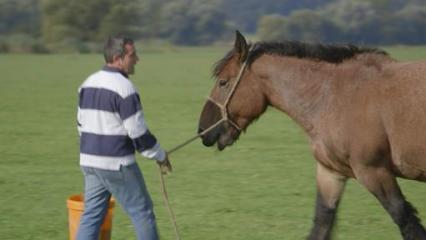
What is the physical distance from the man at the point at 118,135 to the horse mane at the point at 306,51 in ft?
3.74

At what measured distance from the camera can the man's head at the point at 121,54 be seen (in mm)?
6426

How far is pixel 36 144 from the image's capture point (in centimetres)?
1709

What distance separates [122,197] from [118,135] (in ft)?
1.55

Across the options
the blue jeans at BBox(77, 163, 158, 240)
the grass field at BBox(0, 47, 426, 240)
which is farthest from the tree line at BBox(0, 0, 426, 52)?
the blue jeans at BBox(77, 163, 158, 240)

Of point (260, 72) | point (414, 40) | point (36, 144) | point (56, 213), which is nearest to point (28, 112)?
point (36, 144)

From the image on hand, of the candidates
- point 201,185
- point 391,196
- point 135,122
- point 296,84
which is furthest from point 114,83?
point 201,185

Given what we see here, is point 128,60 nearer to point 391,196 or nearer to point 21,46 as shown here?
point 391,196

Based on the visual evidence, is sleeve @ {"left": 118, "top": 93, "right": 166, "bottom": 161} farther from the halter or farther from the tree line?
the tree line

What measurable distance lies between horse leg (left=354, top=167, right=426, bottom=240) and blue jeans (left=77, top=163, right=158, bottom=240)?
5.35 ft

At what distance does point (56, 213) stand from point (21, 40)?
7016 centimetres

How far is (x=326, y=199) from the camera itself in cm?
723

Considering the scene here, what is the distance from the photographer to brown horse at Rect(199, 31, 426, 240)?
6645 mm

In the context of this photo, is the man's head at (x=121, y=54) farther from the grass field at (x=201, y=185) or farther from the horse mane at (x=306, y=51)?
the grass field at (x=201, y=185)

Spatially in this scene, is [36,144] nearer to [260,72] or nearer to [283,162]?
[283,162]
